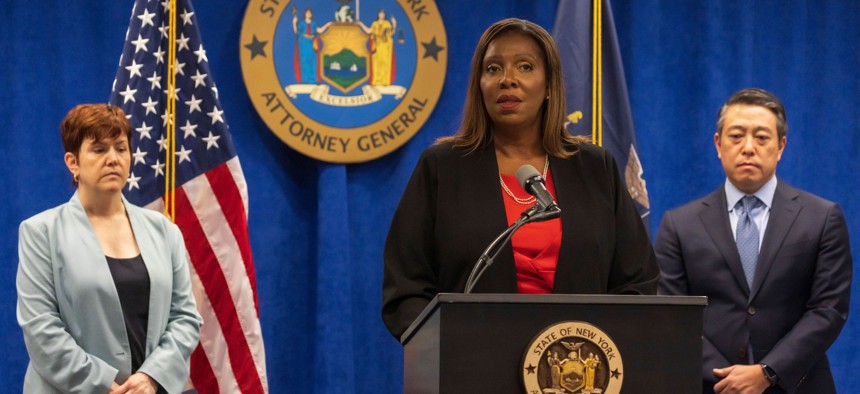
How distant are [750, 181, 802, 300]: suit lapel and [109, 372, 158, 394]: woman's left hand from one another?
6.38 feet

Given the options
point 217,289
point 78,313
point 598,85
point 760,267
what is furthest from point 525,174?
point 598,85

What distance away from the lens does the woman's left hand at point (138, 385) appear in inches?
134

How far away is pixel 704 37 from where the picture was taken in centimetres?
551

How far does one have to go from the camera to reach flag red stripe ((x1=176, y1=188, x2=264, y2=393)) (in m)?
4.50

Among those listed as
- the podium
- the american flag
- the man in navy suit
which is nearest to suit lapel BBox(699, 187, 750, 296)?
the man in navy suit

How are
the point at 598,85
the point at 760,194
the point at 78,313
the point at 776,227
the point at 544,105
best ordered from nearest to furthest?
1. the point at 544,105
2. the point at 78,313
3. the point at 776,227
4. the point at 760,194
5. the point at 598,85

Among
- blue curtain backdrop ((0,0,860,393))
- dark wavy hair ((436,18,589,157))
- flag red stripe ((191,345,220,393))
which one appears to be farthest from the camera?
blue curtain backdrop ((0,0,860,393))

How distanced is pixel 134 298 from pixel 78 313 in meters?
0.18

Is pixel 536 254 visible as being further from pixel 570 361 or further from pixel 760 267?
pixel 760 267

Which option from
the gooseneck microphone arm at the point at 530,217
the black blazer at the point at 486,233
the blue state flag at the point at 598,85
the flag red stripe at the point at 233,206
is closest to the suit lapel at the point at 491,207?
the black blazer at the point at 486,233

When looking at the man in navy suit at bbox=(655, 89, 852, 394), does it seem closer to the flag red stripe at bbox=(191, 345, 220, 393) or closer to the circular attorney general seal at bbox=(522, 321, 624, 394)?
the circular attorney general seal at bbox=(522, 321, 624, 394)

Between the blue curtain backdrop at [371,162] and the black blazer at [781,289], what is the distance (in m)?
1.73

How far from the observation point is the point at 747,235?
147 inches

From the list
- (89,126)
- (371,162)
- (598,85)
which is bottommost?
(89,126)
